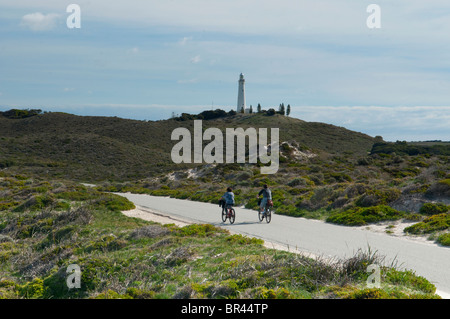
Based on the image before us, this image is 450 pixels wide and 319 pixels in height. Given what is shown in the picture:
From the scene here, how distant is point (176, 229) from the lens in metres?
15.5

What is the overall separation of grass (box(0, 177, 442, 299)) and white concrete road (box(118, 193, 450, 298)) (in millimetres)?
668

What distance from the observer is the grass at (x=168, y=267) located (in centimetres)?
829

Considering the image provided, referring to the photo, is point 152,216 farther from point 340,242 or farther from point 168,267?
point 168,267

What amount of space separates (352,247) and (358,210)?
6.55 meters

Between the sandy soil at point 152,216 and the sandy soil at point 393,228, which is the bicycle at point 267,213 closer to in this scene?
the sandy soil at point 152,216

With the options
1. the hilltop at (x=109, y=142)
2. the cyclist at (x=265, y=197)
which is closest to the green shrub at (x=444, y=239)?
the cyclist at (x=265, y=197)

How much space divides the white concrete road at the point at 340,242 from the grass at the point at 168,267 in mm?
668

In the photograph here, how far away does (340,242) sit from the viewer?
1385 centimetres

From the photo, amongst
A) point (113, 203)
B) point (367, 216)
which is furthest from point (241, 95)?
point (367, 216)

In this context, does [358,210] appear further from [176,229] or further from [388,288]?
[388,288]

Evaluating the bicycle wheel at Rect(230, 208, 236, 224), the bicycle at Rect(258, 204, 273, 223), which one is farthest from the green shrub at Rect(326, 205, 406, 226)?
the bicycle wheel at Rect(230, 208, 236, 224)

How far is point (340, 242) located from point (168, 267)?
5.78 meters

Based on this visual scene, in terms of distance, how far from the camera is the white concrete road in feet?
33.9

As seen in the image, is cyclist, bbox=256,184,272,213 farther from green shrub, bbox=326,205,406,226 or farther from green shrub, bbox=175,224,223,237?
green shrub, bbox=175,224,223,237
